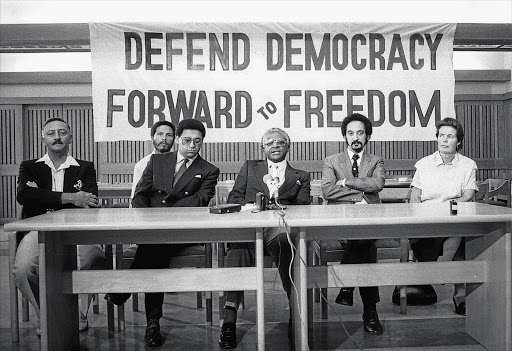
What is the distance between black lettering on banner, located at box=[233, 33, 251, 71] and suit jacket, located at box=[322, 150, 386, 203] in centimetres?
112

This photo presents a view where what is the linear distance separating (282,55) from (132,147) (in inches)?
199

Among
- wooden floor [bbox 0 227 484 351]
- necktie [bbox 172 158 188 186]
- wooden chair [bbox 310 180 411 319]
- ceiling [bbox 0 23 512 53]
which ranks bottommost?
wooden floor [bbox 0 227 484 351]

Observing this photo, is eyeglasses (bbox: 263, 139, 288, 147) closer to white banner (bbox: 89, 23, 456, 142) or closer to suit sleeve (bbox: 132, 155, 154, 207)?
white banner (bbox: 89, 23, 456, 142)

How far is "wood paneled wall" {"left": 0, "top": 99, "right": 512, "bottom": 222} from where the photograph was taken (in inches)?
359

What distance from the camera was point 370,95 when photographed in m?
4.69

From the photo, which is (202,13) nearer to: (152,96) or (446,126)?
(152,96)

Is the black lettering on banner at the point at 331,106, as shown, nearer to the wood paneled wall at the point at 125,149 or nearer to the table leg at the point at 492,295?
the table leg at the point at 492,295

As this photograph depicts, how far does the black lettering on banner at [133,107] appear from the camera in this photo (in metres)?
4.55

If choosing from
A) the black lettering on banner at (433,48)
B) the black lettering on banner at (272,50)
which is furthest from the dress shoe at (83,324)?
the black lettering on banner at (433,48)

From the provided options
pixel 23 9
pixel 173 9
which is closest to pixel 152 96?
pixel 173 9

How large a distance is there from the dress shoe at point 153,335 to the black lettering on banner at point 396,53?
281 cm

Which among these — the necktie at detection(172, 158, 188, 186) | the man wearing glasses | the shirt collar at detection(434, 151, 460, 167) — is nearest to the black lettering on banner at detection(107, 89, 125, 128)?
the man wearing glasses

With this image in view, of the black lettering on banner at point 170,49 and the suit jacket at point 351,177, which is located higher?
the black lettering on banner at point 170,49

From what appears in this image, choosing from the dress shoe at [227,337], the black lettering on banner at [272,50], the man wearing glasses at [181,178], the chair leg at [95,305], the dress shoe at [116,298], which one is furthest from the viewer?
the black lettering on banner at [272,50]
